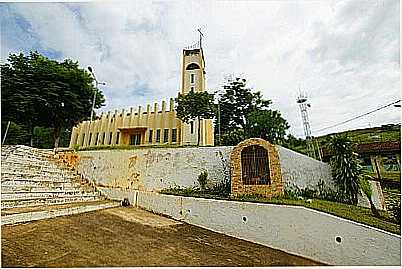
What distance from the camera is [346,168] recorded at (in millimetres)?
6738

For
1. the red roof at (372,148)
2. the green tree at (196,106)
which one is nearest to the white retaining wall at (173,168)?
the red roof at (372,148)

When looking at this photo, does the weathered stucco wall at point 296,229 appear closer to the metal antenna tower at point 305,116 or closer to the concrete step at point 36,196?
the concrete step at point 36,196

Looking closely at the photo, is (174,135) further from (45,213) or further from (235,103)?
(45,213)

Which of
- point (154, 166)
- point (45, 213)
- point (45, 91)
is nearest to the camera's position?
point (45, 213)

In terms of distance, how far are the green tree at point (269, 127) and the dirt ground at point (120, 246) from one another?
534 centimetres

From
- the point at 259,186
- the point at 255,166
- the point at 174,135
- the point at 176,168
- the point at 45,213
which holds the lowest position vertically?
the point at 45,213

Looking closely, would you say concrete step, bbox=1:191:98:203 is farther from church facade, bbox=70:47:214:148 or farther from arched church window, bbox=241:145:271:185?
church facade, bbox=70:47:214:148

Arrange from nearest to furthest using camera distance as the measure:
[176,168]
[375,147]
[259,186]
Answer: [259,186] < [176,168] < [375,147]

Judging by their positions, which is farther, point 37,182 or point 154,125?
point 154,125

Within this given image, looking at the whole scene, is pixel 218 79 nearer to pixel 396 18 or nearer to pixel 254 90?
pixel 254 90

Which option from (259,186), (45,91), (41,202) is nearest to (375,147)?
(259,186)

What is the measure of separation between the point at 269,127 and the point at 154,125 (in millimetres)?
5880

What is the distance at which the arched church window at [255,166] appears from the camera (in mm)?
5387

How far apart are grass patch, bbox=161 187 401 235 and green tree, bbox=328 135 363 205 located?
3.16 ft
